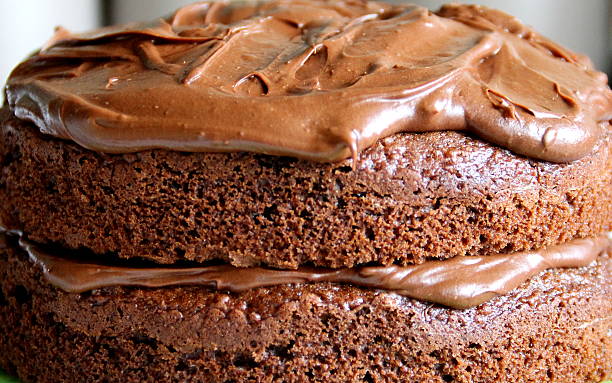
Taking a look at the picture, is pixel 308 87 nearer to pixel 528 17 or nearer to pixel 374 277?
pixel 374 277

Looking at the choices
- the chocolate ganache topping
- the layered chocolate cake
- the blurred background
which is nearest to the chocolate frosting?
the layered chocolate cake

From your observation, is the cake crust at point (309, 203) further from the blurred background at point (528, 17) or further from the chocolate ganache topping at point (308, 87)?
the blurred background at point (528, 17)

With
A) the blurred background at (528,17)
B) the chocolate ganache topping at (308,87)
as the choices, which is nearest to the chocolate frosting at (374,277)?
the chocolate ganache topping at (308,87)

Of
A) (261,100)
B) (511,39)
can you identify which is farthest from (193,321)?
(511,39)

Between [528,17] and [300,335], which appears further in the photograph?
[528,17]

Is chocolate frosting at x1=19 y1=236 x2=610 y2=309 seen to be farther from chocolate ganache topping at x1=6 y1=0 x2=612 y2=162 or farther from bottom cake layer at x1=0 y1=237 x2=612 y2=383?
chocolate ganache topping at x1=6 y1=0 x2=612 y2=162

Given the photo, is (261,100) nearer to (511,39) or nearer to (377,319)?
(377,319)

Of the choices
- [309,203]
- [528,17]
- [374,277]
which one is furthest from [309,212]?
[528,17]
